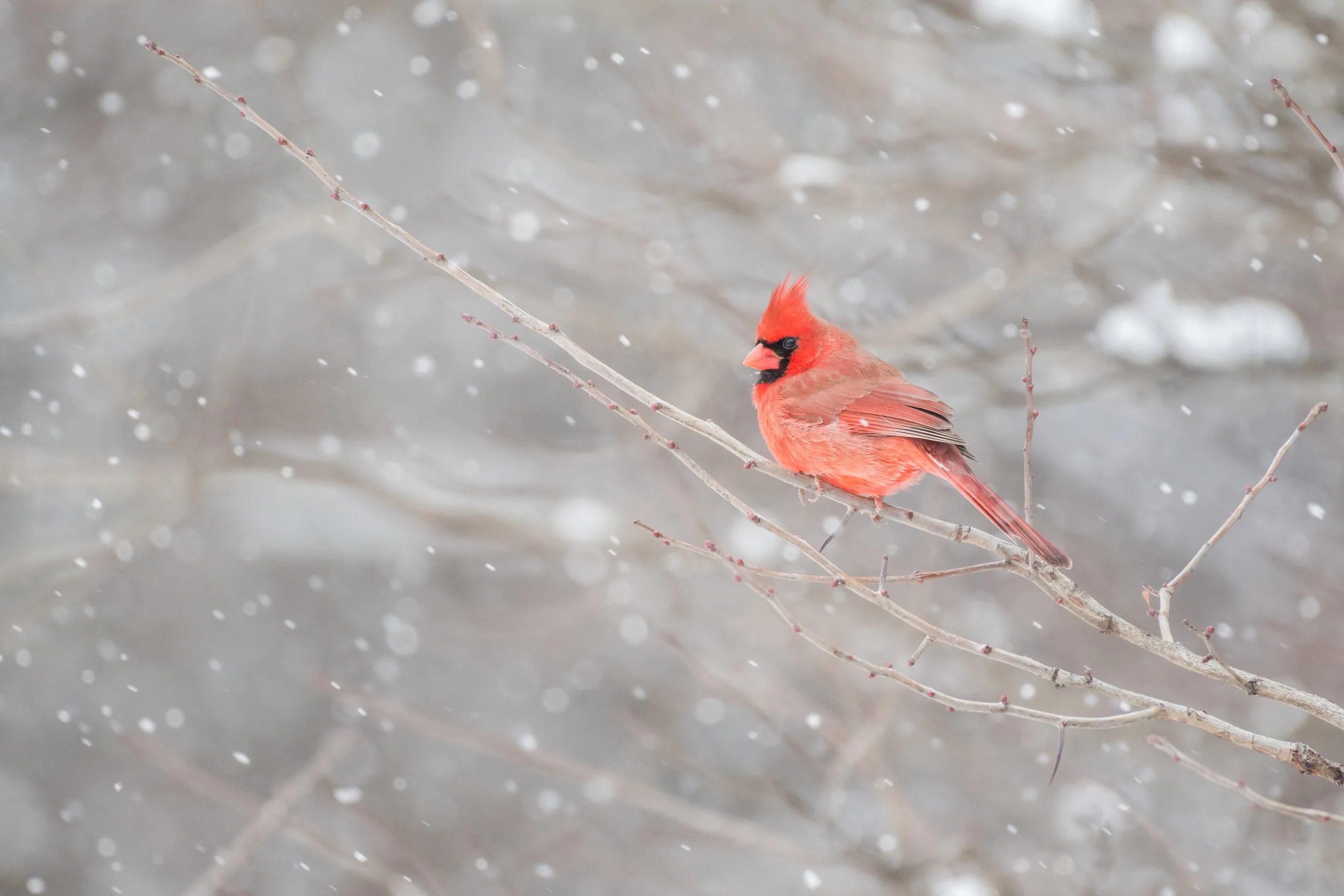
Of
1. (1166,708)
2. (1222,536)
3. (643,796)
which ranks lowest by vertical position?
(643,796)

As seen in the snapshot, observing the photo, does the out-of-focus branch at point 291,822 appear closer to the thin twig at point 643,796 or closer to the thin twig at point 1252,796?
the thin twig at point 643,796

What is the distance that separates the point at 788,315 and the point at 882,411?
421 mm

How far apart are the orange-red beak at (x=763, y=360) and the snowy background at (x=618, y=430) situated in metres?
1.65

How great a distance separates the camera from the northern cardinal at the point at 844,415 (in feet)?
8.05

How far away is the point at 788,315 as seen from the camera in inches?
112

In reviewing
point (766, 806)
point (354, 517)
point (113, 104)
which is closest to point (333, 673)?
point (354, 517)

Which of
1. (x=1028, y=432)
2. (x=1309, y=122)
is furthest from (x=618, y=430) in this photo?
(x=1309, y=122)

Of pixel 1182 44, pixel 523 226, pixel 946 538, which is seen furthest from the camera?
pixel 523 226

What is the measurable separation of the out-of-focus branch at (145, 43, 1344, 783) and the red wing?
0.37 metres

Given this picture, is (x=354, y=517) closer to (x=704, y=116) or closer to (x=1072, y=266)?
(x=704, y=116)

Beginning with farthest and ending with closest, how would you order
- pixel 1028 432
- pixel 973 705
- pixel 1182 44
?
pixel 1182 44 → pixel 1028 432 → pixel 973 705

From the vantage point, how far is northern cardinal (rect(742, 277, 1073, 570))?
246 centimetres

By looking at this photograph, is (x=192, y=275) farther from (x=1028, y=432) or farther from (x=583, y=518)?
(x=1028, y=432)

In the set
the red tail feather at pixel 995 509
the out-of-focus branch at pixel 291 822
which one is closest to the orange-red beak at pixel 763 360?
the red tail feather at pixel 995 509
